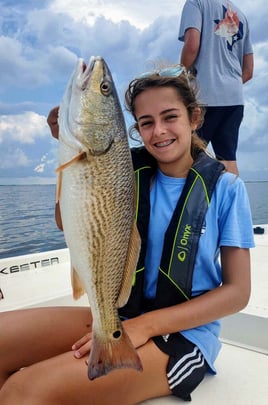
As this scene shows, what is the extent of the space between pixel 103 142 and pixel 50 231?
36.4ft

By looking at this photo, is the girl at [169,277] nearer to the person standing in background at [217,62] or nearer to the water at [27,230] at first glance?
the person standing in background at [217,62]

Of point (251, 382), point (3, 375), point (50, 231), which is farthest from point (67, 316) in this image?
point (50, 231)

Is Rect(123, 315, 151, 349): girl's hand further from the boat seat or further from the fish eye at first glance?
the fish eye

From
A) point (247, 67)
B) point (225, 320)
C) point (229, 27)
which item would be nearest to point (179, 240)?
point (225, 320)

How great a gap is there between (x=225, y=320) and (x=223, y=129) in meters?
2.20

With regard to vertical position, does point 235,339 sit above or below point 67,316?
below

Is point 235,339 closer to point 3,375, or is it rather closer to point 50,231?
point 3,375

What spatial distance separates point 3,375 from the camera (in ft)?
6.57

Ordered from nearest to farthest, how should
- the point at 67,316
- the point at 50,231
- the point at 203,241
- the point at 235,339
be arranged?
1. the point at 203,241
2. the point at 67,316
3. the point at 235,339
4. the point at 50,231

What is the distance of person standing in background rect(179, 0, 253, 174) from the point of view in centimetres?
413

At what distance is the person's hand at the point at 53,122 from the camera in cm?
175

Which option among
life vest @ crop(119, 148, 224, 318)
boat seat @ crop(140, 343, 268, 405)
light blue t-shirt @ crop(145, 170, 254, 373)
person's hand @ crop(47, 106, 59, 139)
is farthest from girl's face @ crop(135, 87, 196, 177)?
boat seat @ crop(140, 343, 268, 405)

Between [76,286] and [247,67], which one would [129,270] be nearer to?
[76,286]

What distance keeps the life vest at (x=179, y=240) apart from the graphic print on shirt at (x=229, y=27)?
2621mm
